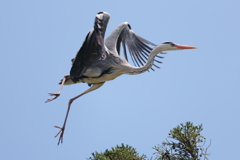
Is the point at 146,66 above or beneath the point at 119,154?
above

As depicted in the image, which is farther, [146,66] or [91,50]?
[146,66]

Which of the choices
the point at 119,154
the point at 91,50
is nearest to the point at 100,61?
the point at 91,50

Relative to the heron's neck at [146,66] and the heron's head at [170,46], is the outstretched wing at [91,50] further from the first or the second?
the heron's head at [170,46]

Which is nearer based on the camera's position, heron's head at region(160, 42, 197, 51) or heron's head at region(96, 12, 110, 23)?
heron's head at region(96, 12, 110, 23)

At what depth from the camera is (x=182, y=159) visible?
377 inches

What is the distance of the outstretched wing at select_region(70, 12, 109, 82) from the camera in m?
9.93

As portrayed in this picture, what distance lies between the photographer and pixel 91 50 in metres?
10.5

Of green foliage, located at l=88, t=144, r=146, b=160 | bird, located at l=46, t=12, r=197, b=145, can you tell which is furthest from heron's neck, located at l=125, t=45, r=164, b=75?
green foliage, located at l=88, t=144, r=146, b=160

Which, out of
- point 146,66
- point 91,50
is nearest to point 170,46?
point 146,66

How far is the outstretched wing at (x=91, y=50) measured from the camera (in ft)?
32.6

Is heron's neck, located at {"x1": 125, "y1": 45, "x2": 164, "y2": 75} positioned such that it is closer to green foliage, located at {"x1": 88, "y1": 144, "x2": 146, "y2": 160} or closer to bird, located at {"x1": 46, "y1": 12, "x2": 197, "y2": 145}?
bird, located at {"x1": 46, "y1": 12, "x2": 197, "y2": 145}

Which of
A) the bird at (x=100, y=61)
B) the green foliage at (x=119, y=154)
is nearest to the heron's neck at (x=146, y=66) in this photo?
the bird at (x=100, y=61)

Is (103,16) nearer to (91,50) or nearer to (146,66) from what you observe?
(91,50)

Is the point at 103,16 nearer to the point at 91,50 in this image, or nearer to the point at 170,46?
the point at 91,50
